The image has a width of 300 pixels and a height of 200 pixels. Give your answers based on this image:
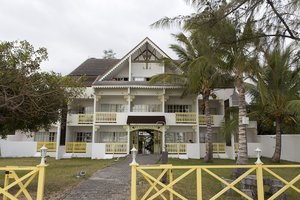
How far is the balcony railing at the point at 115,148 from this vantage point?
892 inches

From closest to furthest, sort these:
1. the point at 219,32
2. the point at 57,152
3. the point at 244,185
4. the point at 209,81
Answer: the point at 219,32
the point at 244,185
the point at 209,81
the point at 57,152

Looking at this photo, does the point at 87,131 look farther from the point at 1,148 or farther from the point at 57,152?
the point at 1,148

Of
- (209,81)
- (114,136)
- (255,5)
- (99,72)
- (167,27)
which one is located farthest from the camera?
(99,72)

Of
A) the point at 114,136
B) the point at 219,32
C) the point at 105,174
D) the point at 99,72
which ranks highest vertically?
the point at 99,72

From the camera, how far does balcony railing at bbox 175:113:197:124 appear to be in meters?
23.3

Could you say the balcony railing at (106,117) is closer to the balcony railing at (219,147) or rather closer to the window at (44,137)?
the window at (44,137)

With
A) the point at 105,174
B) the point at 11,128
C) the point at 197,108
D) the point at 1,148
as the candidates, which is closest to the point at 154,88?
the point at 197,108

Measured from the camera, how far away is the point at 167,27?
25.7 ft

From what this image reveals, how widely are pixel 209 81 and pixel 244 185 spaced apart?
36.1 feet

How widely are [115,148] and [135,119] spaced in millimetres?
2866

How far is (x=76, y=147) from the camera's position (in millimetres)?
24234

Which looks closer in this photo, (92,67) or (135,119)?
(135,119)

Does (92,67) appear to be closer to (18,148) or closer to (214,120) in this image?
(18,148)

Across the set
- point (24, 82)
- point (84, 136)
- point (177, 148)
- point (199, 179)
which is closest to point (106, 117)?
point (84, 136)
